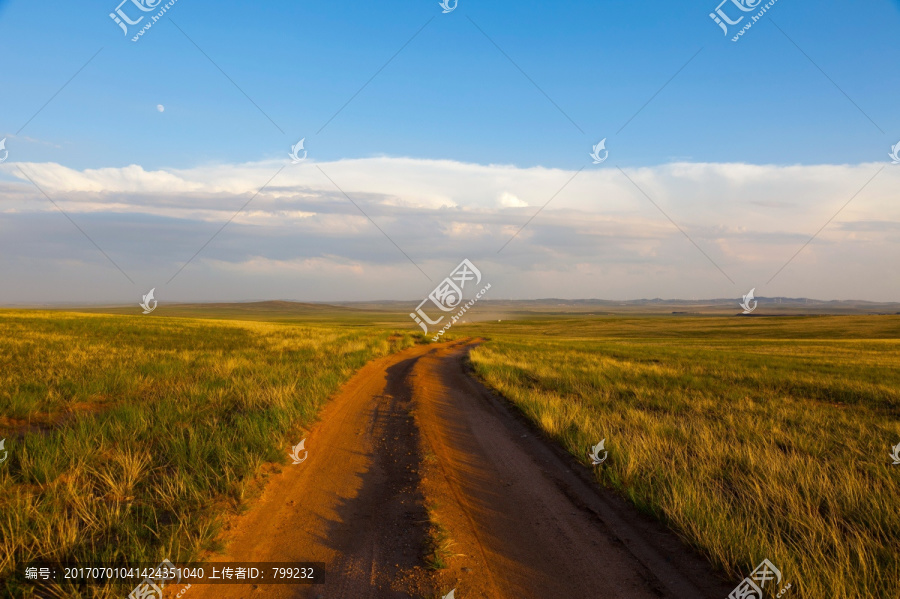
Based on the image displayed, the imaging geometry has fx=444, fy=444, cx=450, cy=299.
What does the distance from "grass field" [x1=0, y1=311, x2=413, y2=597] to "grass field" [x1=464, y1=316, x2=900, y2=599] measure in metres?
5.49

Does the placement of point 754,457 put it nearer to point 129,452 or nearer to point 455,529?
point 455,529

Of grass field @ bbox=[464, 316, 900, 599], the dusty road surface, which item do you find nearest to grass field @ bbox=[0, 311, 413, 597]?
the dusty road surface

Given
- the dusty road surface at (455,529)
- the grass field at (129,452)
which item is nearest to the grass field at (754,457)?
the dusty road surface at (455,529)

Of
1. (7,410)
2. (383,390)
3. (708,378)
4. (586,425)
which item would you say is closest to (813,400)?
(708,378)

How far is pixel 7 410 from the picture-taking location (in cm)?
905

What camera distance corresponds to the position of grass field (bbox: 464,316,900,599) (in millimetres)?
4656

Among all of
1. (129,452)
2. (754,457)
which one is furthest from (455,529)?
(754,457)

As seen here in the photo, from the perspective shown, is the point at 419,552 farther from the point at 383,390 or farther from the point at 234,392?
the point at 383,390

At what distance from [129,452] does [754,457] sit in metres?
10.1

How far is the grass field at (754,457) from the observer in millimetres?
4656

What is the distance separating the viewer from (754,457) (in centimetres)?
785

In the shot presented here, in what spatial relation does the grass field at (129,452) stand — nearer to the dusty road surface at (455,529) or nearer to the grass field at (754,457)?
the dusty road surface at (455,529)

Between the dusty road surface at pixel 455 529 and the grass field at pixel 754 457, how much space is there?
1.85 ft

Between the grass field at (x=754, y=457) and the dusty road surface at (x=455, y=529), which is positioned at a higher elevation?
the grass field at (x=754, y=457)
